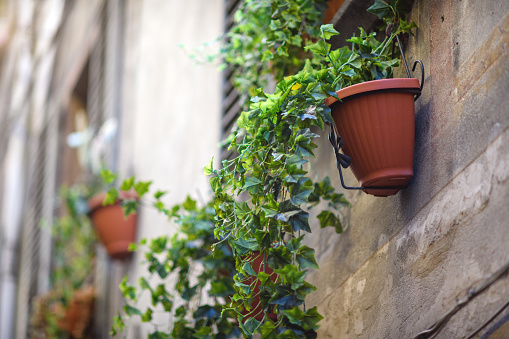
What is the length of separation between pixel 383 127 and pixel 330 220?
0.52m

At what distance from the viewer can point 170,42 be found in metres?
4.78

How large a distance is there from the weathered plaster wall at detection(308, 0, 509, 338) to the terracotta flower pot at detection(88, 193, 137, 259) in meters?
2.38

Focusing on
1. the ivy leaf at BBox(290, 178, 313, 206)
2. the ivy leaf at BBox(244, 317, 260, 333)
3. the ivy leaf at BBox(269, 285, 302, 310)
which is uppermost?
the ivy leaf at BBox(290, 178, 313, 206)

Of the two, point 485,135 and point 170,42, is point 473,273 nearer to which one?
point 485,135

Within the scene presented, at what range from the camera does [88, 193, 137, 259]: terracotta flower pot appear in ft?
15.1

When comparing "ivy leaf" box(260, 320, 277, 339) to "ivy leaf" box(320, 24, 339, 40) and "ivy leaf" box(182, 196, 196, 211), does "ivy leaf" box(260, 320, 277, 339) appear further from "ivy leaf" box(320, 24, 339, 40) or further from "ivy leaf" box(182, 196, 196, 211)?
"ivy leaf" box(182, 196, 196, 211)

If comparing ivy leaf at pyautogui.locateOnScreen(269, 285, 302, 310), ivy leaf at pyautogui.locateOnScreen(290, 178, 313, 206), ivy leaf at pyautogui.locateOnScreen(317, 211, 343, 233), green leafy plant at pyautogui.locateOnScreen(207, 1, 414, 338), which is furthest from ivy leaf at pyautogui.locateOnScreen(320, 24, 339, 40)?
ivy leaf at pyautogui.locateOnScreen(269, 285, 302, 310)

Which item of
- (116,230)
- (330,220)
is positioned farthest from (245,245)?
(116,230)

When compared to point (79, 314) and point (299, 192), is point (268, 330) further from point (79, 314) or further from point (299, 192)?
→ point (79, 314)

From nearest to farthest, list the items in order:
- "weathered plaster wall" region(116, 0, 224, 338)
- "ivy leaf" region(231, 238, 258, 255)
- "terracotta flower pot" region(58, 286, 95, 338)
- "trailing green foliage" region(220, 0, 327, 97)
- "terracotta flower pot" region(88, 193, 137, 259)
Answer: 1. "ivy leaf" region(231, 238, 258, 255)
2. "trailing green foliage" region(220, 0, 327, 97)
3. "weathered plaster wall" region(116, 0, 224, 338)
4. "terracotta flower pot" region(88, 193, 137, 259)
5. "terracotta flower pot" region(58, 286, 95, 338)

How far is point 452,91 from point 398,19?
378 millimetres

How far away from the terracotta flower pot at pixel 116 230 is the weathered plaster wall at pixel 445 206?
7.80ft

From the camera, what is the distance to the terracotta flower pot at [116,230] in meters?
4.60

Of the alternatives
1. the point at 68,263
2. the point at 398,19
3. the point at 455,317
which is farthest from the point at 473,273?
the point at 68,263
